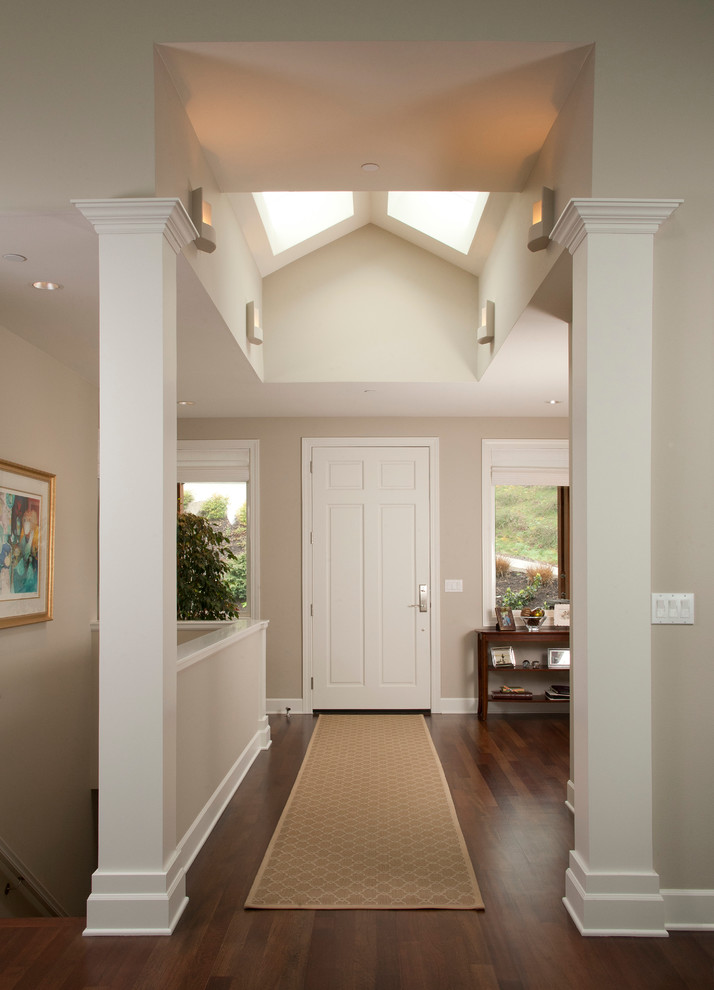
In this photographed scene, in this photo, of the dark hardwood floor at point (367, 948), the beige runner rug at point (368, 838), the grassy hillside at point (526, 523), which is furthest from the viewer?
the grassy hillside at point (526, 523)

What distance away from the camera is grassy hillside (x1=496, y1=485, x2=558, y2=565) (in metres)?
6.80

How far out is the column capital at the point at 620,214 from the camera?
269 centimetres

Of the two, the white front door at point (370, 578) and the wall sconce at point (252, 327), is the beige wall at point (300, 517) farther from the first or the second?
the wall sconce at point (252, 327)

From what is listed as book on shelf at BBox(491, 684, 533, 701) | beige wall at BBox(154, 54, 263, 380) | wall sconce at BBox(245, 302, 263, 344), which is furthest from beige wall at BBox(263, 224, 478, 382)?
book on shelf at BBox(491, 684, 533, 701)

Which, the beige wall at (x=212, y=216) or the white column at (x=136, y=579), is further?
the beige wall at (x=212, y=216)

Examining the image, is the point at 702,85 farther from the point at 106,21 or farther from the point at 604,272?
the point at 106,21

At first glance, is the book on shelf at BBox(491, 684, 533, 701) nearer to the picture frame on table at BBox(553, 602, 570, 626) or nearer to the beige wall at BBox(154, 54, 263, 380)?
the picture frame on table at BBox(553, 602, 570, 626)

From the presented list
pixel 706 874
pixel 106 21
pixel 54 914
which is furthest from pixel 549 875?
pixel 106 21

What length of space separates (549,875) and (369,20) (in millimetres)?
3259

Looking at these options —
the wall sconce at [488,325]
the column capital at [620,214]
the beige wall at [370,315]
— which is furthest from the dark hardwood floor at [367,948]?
the beige wall at [370,315]

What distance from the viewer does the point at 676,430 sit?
277 centimetres

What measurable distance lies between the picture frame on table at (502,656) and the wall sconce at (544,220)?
392cm

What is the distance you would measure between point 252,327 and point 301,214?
0.96m

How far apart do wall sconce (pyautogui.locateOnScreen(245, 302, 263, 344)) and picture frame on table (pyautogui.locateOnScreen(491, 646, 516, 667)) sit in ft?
10.6
